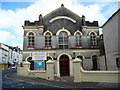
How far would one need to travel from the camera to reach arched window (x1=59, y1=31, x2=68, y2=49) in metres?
17.0

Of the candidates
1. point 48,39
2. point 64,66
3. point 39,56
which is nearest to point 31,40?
point 48,39

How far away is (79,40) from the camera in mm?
17281

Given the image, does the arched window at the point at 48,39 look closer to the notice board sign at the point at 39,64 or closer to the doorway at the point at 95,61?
the notice board sign at the point at 39,64

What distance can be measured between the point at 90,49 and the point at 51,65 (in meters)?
7.77

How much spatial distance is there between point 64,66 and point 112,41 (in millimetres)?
7613

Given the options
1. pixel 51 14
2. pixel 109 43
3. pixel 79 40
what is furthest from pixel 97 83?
pixel 51 14

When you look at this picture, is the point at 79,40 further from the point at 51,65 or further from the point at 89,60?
the point at 51,65

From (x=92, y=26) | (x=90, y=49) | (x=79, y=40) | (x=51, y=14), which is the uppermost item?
(x=51, y=14)

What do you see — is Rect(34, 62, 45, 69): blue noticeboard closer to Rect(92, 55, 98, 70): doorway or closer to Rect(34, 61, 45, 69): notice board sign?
Rect(34, 61, 45, 69): notice board sign

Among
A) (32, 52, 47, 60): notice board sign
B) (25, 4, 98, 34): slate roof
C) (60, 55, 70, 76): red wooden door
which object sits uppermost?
(25, 4, 98, 34): slate roof

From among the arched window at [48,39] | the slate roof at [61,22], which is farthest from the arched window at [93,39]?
the arched window at [48,39]

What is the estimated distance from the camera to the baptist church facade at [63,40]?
16197 millimetres

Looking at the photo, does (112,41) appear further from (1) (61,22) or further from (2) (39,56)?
(2) (39,56)

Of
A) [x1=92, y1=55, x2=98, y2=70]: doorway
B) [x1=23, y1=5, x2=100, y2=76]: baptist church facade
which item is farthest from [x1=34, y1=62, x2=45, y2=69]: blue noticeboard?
[x1=92, y1=55, x2=98, y2=70]: doorway
